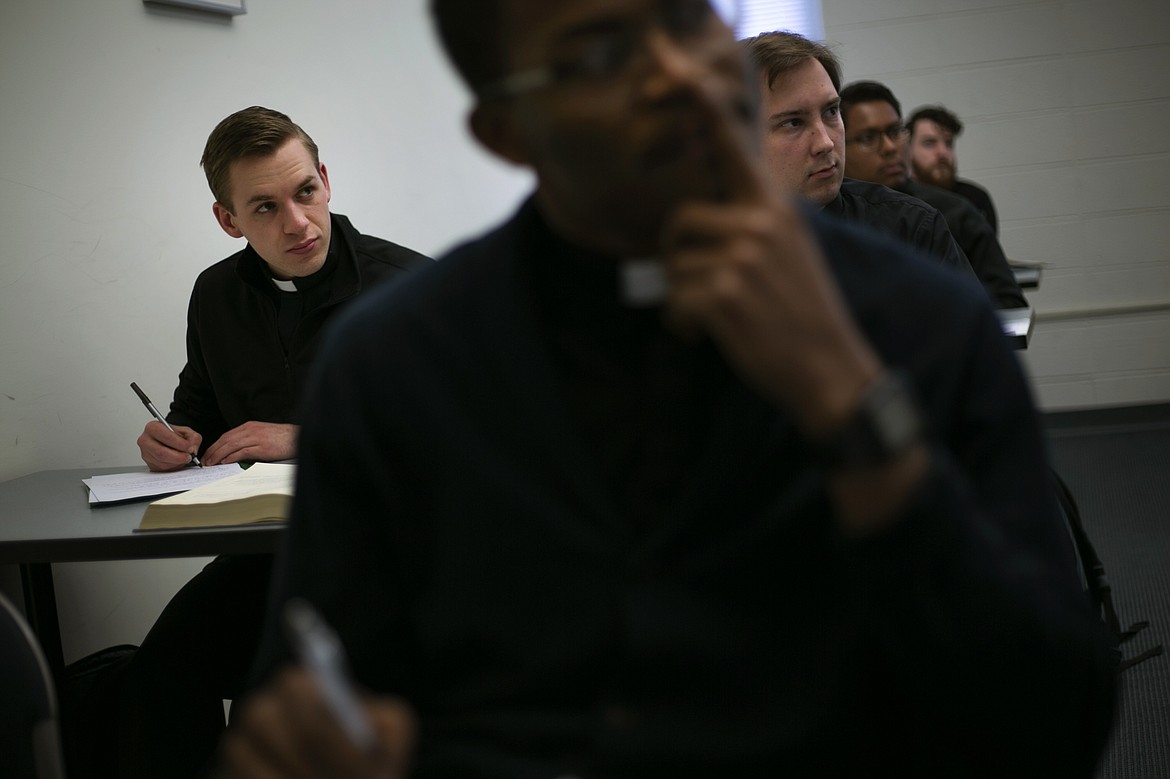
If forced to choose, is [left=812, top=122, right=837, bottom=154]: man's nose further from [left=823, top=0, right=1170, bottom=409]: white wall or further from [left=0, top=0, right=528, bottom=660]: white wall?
[left=823, top=0, right=1170, bottom=409]: white wall

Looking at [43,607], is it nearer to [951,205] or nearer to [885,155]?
[885,155]

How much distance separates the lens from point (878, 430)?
2.23 feet

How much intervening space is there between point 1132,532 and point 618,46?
4.20 meters

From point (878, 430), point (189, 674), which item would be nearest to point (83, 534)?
point (189, 674)

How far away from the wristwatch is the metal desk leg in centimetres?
211

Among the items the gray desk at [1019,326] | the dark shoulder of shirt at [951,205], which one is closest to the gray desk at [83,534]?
the gray desk at [1019,326]

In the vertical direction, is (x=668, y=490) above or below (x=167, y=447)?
above

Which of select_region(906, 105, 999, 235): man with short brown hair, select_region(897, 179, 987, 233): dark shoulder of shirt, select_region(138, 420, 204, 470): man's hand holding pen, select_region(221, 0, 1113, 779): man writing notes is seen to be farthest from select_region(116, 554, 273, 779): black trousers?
select_region(906, 105, 999, 235): man with short brown hair

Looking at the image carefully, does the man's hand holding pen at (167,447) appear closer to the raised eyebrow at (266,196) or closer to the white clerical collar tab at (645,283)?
the raised eyebrow at (266,196)

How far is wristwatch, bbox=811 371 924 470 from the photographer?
680mm

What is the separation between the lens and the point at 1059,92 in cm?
614

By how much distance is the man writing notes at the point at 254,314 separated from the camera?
2320 mm

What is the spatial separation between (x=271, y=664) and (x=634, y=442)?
0.31 meters

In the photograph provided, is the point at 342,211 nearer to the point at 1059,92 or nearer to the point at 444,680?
the point at 444,680
